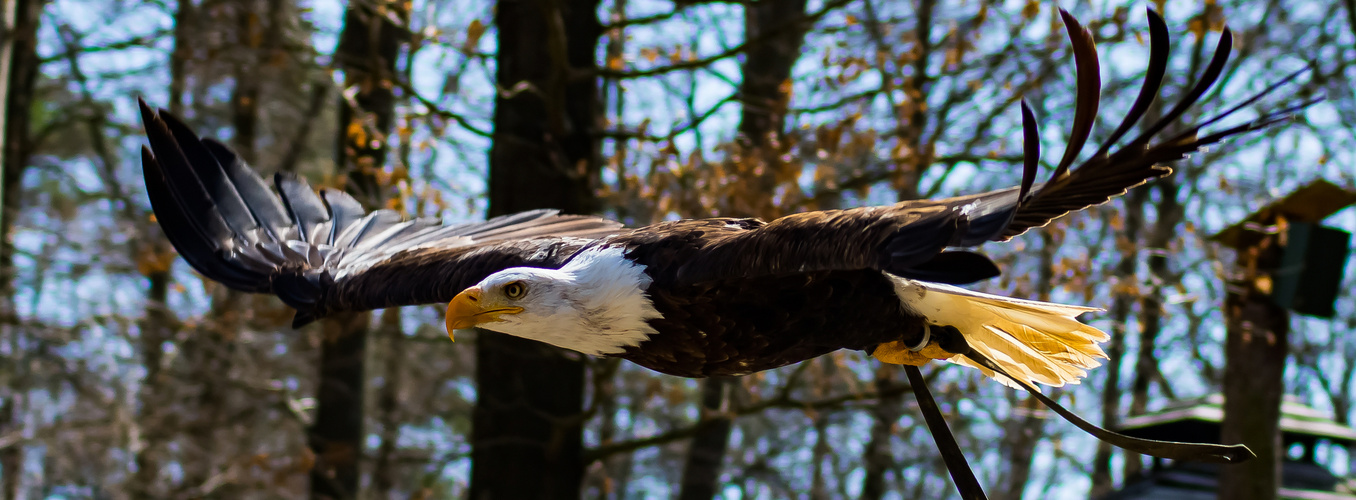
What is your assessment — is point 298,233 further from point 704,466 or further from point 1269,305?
point 704,466

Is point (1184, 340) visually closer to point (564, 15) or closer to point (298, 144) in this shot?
point (564, 15)

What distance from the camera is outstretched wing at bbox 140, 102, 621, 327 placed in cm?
370

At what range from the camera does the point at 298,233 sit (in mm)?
4449

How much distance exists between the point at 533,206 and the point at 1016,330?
2737 mm

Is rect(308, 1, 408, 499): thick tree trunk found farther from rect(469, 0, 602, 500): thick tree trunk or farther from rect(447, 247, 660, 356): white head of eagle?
rect(447, 247, 660, 356): white head of eagle

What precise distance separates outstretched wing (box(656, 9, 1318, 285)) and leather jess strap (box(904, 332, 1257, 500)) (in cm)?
61

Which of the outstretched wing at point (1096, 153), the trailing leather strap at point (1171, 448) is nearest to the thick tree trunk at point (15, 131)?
the trailing leather strap at point (1171, 448)

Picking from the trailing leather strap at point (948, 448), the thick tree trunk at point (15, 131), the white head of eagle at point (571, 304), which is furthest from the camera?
the thick tree trunk at point (15, 131)

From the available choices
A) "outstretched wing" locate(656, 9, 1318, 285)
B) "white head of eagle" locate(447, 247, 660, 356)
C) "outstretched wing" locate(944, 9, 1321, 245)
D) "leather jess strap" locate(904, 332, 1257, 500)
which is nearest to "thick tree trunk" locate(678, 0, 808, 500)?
"leather jess strap" locate(904, 332, 1257, 500)

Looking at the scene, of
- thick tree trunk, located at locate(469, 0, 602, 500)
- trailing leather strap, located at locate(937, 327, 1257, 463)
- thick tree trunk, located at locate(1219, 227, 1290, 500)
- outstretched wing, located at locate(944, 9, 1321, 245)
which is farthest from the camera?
thick tree trunk, located at locate(469, 0, 602, 500)

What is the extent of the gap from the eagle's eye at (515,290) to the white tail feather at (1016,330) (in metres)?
0.96

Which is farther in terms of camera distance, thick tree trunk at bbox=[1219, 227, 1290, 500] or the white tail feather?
thick tree trunk at bbox=[1219, 227, 1290, 500]

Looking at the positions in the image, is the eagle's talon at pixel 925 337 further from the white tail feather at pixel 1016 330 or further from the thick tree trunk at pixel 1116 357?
the thick tree trunk at pixel 1116 357

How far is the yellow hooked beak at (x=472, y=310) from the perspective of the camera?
287 centimetres
